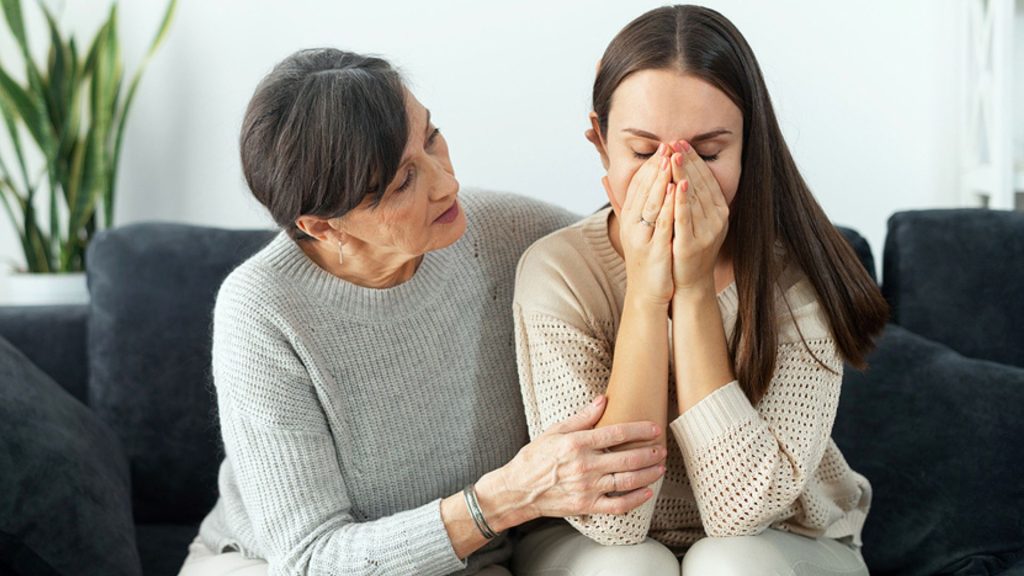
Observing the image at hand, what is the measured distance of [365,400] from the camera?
1612mm

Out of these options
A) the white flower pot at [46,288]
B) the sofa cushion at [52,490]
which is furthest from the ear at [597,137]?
the white flower pot at [46,288]

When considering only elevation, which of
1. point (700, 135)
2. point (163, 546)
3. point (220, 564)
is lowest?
point (163, 546)

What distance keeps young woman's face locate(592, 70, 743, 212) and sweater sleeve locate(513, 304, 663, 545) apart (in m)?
0.21

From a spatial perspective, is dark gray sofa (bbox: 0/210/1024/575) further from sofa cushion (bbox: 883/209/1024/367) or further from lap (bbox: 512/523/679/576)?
lap (bbox: 512/523/679/576)

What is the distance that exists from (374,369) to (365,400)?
5 cm

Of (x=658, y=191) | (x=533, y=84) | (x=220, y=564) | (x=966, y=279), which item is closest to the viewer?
(x=658, y=191)

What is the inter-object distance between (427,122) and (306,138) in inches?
7.4

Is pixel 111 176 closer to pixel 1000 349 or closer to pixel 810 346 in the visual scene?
pixel 810 346

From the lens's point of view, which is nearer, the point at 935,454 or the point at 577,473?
the point at 577,473

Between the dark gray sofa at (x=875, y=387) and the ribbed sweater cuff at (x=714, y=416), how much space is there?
0.55m

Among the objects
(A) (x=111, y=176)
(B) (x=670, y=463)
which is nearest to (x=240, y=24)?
(A) (x=111, y=176)

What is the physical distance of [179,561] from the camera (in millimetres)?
2023

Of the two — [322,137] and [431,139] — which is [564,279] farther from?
[322,137]

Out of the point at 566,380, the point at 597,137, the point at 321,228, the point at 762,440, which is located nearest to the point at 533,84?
the point at 597,137
